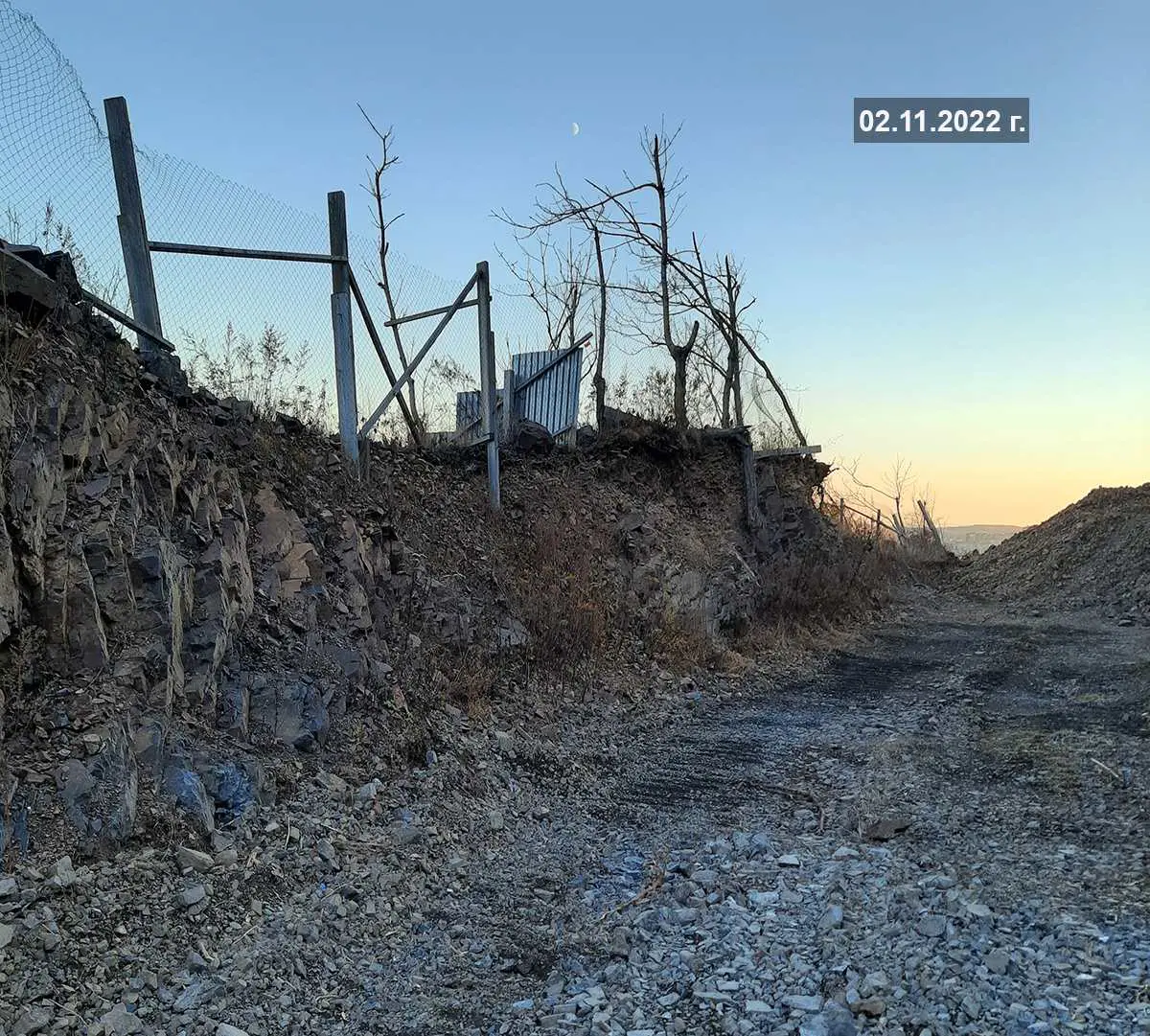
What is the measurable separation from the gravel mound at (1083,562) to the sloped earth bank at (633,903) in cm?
1154

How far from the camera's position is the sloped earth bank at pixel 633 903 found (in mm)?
2895

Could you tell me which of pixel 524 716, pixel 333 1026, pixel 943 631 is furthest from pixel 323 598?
pixel 943 631

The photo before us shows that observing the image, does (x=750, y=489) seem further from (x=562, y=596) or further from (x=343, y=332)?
(x=343, y=332)

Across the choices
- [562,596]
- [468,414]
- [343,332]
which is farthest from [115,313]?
[468,414]

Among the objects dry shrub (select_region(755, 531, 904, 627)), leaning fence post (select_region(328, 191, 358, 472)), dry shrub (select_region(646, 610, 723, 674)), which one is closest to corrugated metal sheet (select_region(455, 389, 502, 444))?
leaning fence post (select_region(328, 191, 358, 472))

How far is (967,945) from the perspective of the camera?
10.6 feet

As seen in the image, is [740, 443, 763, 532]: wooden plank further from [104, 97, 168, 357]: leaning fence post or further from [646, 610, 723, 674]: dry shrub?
[104, 97, 168, 357]: leaning fence post

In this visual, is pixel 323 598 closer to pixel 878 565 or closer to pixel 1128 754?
pixel 1128 754

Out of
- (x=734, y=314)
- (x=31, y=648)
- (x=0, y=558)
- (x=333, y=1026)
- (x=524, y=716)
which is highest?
(x=734, y=314)

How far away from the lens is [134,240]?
5875 mm

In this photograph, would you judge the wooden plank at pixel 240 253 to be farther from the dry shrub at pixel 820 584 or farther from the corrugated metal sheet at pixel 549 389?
the dry shrub at pixel 820 584

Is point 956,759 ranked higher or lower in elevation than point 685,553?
lower

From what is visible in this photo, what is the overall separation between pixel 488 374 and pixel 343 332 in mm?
1991

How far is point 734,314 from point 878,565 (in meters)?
6.67
